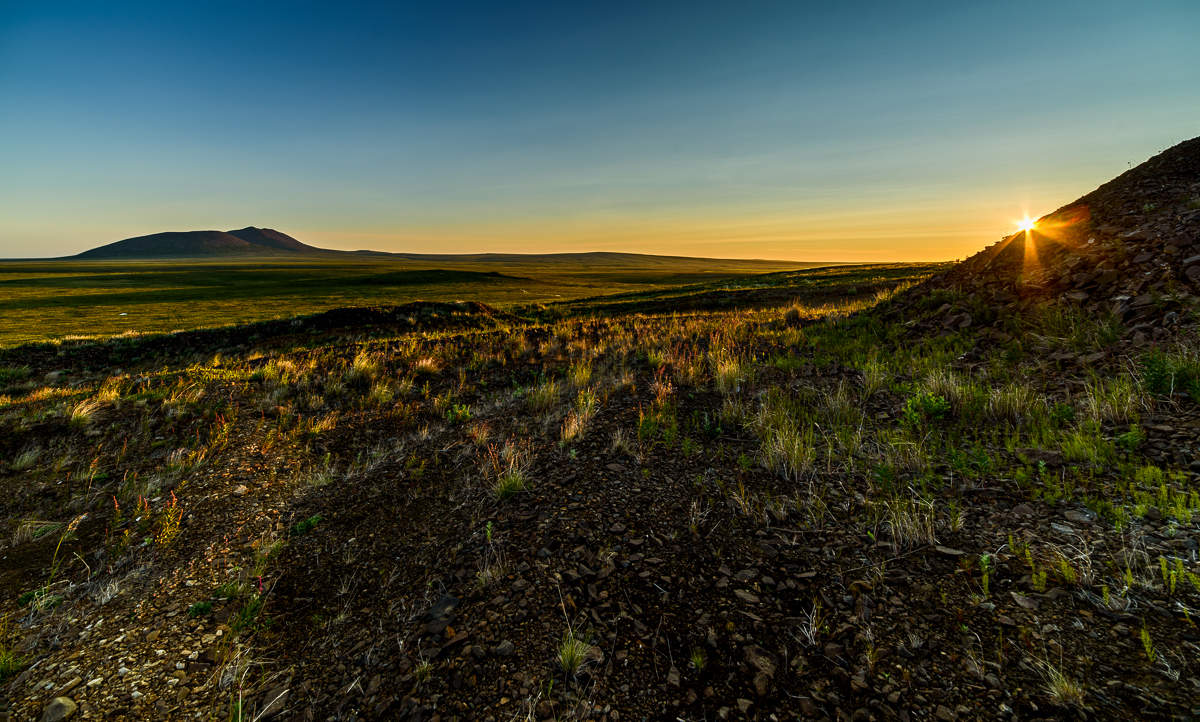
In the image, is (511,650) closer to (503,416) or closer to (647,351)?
(503,416)

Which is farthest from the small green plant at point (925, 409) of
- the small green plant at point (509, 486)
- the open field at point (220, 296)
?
the open field at point (220, 296)

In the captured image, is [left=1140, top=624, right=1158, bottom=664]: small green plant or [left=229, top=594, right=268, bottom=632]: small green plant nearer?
[left=1140, top=624, right=1158, bottom=664]: small green plant

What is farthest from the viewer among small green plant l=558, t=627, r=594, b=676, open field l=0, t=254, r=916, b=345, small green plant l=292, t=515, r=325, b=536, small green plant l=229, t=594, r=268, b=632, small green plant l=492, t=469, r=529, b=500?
open field l=0, t=254, r=916, b=345

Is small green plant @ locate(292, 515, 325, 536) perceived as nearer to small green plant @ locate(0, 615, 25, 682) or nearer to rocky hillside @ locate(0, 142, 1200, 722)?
rocky hillside @ locate(0, 142, 1200, 722)

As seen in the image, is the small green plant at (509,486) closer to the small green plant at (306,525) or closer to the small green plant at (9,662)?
the small green plant at (306,525)

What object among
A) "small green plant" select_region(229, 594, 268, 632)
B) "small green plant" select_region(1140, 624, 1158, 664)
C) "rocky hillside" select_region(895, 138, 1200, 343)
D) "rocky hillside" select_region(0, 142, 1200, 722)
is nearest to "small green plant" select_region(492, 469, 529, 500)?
"rocky hillside" select_region(0, 142, 1200, 722)

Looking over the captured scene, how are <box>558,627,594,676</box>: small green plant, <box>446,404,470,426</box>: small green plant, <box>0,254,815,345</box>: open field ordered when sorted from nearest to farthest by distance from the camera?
<box>558,627,594,676</box>: small green plant < <box>446,404,470,426</box>: small green plant < <box>0,254,815,345</box>: open field

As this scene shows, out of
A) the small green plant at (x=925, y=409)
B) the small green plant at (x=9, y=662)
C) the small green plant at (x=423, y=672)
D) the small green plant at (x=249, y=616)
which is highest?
the small green plant at (x=925, y=409)

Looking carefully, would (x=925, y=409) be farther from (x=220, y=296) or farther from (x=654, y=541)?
(x=220, y=296)

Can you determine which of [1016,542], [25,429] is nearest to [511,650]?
[1016,542]

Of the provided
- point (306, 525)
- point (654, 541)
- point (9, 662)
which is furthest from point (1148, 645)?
point (9, 662)

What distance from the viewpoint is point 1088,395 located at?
18.6 ft

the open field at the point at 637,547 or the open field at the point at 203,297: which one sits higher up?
the open field at the point at 203,297

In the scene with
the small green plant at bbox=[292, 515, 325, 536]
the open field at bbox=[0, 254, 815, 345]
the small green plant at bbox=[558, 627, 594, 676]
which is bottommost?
the small green plant at bbox=[292, 515, 325, 536]
